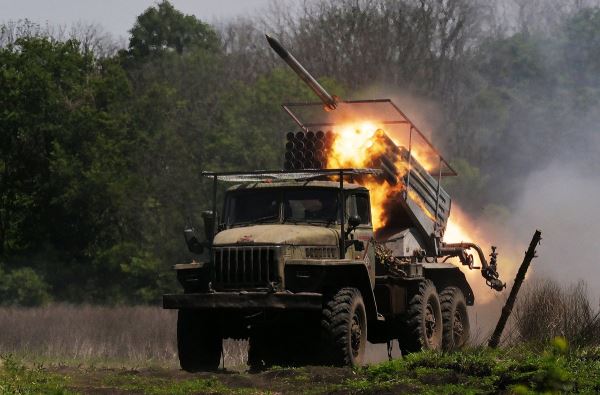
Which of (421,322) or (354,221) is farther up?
(354,221)

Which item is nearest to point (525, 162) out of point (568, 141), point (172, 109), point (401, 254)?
point (568, 141)

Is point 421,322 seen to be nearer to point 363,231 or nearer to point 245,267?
point 363,231

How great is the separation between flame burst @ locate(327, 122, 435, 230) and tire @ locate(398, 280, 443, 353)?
1.38m

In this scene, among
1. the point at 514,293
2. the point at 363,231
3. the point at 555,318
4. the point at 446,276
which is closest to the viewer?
the point at 514,293

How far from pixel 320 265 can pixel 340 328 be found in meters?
0.89

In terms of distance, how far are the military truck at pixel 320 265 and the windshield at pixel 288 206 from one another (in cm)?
1

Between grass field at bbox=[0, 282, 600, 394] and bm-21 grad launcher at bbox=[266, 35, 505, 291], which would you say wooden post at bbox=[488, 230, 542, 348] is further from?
bm-21 grad launcher at bbox=[266, 35, 505, 291]

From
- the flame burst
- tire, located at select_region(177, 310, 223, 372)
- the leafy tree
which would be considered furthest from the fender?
the leafy tree

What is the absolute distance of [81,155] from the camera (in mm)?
42312

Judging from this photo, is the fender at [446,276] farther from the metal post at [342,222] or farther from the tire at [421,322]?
the metal post at [342,222]

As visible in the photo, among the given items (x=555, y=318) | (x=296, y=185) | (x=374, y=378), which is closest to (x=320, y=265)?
(x=296, y=185)

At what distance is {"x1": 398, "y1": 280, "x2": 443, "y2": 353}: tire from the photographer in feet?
62.7

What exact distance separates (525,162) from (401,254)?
35290 millimetres

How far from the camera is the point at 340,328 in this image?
1666cm
